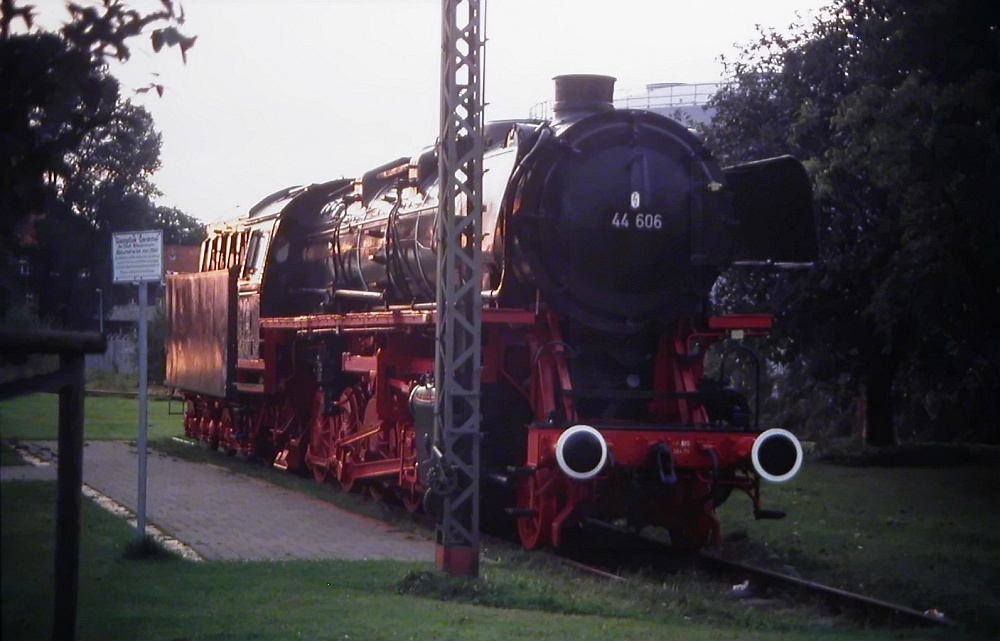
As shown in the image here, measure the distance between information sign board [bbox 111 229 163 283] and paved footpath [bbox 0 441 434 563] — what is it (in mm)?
2458

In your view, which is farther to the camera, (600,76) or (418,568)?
(600,76)

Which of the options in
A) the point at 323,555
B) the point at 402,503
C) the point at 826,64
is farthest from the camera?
the point at 826,64

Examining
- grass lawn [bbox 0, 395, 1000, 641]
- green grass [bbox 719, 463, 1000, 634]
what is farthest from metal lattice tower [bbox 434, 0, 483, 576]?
green grass [bbox 719, 463, 1000, 634]

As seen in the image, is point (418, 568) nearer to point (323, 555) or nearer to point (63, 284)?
point (323, 555)

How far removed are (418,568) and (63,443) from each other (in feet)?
18.4

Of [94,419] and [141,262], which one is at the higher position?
[141,262]

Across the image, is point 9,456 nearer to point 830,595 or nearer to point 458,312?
point 458,312

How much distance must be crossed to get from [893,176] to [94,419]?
1869 cm

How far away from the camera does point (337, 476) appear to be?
1522 cm

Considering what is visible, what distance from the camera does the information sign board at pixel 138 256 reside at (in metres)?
10.2

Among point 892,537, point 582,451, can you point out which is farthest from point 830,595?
point 892,537

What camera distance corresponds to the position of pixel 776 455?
991cm

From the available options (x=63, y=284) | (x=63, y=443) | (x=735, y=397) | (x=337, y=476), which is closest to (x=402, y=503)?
(x=337, y=476)

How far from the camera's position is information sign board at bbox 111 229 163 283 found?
10172 mm
